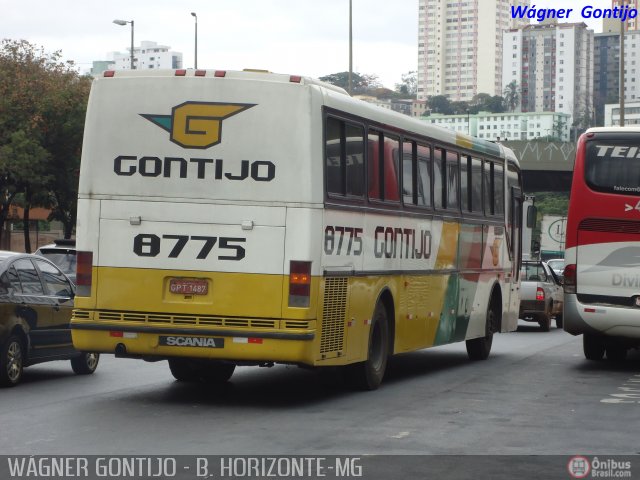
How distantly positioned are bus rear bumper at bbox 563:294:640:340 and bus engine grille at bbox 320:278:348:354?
6171 mm

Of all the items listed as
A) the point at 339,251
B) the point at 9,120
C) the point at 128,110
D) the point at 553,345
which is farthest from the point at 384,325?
the point at 9,120

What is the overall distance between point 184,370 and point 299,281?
305cm

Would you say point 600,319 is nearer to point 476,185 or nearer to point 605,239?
point 605,239

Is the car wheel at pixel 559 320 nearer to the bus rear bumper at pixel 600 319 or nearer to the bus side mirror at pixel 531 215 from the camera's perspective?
the bus side mirror at pixel 531 215

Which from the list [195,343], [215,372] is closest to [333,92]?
[195,343]

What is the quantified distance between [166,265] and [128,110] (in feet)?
5.21

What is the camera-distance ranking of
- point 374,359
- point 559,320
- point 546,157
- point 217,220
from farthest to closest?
point 546,157 → point 559,320 → point 374,359 → point 217,220

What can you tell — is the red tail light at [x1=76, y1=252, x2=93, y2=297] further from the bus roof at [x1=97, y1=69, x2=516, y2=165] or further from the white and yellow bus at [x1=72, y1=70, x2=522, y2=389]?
the bus roof at [x1=97, y1=69, x2=516, y2=165]

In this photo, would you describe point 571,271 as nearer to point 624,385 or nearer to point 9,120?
point 624,385

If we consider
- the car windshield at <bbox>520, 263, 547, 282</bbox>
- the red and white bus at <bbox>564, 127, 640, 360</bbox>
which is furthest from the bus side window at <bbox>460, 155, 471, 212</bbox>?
the car windshield at <bbox>520, 263, 547, 282</bbox>

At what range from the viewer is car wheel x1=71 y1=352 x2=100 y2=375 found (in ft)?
54.0

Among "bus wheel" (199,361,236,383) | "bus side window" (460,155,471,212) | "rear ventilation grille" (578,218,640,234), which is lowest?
"bus wheel" (199,361,236,383)

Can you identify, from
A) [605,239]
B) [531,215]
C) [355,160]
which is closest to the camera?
[355,160]

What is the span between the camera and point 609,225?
18375 millimetres
